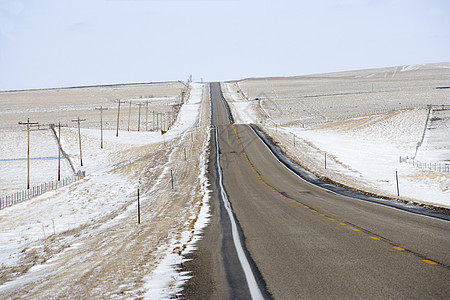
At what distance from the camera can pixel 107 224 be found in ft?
69.2

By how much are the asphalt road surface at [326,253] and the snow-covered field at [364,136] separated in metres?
11.9

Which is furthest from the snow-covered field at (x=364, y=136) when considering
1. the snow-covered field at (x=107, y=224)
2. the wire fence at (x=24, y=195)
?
the wire fence at (x=24, y=195)

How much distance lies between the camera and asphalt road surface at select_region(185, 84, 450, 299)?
6.79 m

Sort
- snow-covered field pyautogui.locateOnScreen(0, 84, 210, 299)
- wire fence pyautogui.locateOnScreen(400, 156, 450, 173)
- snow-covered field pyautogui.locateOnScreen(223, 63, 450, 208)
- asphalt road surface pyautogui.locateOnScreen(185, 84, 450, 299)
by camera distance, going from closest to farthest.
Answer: asphalt road surface pyautogui.locateOnScreen(185, 84, 450, 299) → snow-covered field pyautogui.locateOnScreen(0, 84, 210, 299) → snow-covered field pyautogui.locateOnScreen(223, 63, 450, 208) → wire fence pyautogui.locateOnScreen(400, 156, 450, 173)

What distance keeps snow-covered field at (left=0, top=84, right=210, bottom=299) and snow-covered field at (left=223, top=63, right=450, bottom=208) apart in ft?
45.8

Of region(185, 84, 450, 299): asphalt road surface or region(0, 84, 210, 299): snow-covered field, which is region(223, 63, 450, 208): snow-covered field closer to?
region(185, 84, 450, 299): asphalt road surface

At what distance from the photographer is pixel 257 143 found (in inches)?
2237

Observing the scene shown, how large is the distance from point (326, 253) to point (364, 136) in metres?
70.8

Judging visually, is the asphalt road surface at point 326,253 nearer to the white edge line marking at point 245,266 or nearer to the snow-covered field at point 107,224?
the white edge line marking at point 245,266

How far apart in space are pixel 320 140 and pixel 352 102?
61.9m

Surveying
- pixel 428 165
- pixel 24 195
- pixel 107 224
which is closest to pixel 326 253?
pixel 107 224

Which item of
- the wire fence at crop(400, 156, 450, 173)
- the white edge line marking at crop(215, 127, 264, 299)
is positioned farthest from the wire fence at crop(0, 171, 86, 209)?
the wire fence at crop(400, 156, 450, 173)

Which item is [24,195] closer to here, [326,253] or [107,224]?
[107,224]

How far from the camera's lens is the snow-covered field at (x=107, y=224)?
29.4ft
